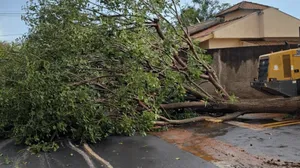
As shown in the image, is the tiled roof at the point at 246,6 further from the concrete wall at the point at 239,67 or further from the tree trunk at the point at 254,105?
the tree trunk at the point at 254,105

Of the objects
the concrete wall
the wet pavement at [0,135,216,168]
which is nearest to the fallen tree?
the wet pavement at [0,135,216,168]

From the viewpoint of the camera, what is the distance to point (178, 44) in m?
9.68

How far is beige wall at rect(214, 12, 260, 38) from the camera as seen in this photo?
1984 centimetres

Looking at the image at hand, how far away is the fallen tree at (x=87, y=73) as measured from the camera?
775 cm

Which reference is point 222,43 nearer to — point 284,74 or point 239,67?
point 239,67

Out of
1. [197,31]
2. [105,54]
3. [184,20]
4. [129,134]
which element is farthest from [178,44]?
[197,31]

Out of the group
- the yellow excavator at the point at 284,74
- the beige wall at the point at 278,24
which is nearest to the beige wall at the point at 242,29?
A: the beige wall at the point at 278,24

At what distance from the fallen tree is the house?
1088cm

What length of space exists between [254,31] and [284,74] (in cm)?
1170

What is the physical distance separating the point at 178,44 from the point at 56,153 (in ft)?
14.4

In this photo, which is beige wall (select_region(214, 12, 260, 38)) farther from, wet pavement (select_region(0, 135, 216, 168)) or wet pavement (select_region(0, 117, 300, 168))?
wet pavement (select_region(0, 135, 216, 168))

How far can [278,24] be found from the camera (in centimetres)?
2162

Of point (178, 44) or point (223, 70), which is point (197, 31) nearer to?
point (223, 70)

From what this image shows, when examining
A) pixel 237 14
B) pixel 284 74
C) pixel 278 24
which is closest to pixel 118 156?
pixel 284 74
